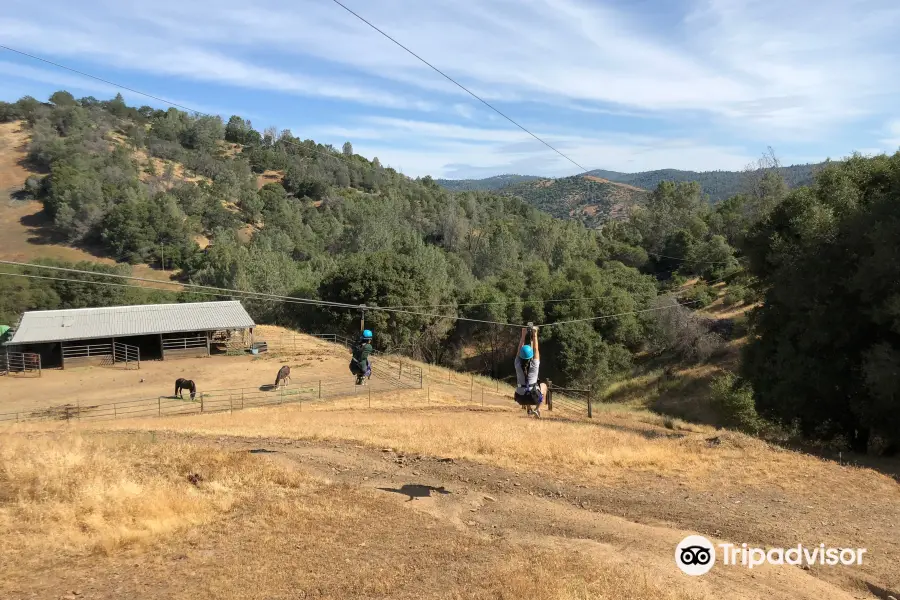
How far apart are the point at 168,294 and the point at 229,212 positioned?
Answer: 41734 mm

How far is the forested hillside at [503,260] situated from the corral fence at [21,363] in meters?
6.86

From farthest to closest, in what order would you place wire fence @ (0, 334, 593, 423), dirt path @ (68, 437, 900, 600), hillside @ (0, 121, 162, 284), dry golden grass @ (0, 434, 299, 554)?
hillside @ (0, 121, 162, 284), wire fence @ (0, 334, 593, 423), dry golden grass @ (0, 434, 299, 554), dirt path @ (68, 437, 900, 600)

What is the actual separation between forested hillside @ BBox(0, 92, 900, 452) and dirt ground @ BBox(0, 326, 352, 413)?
→ 785cm

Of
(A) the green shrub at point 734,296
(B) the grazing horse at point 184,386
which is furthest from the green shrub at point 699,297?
(B) the grazing horse at point 184,386

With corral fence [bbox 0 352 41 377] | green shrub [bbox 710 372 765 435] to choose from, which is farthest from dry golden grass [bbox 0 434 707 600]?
corral fence [bbox 0 352 41 377]

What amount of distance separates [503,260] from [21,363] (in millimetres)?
57588

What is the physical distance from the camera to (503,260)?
260ft

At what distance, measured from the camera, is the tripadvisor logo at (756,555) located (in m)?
8.54

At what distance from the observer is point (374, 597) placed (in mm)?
7164

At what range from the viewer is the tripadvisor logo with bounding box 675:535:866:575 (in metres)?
8.54

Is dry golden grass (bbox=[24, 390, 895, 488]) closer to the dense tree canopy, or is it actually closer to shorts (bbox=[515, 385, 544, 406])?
shorts (bbox=[515, 385, 544, 406])

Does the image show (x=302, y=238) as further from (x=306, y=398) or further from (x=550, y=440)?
(x=550, y=440)

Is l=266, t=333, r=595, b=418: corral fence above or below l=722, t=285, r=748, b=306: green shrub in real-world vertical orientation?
below

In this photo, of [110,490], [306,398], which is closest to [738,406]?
[306,398]
